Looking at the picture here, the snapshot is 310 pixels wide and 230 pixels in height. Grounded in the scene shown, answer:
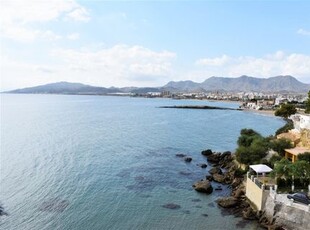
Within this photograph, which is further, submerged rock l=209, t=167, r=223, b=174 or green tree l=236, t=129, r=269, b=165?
submerged rock l=209, t=167, r=223, b=174

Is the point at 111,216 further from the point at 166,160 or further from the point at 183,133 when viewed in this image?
the point at 183,133

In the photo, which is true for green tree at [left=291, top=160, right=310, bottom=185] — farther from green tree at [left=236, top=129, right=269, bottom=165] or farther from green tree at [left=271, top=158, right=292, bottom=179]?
green tree at [left=236, top=129, right=269, bottom=165]

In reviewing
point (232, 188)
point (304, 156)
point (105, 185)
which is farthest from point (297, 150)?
point (105, 185)

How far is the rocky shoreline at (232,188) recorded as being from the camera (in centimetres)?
2720

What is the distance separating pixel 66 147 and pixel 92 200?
94.9 ft

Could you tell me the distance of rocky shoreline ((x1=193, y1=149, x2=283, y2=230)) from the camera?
27.2 meters

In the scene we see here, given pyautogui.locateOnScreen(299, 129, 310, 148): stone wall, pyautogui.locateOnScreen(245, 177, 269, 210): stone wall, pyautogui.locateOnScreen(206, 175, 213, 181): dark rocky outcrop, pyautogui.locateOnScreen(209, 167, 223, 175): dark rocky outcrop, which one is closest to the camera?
pyautogui.locateOnScreen(245, 177, 269, 210): stone wall

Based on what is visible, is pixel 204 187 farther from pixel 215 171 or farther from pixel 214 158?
pixel 214 158

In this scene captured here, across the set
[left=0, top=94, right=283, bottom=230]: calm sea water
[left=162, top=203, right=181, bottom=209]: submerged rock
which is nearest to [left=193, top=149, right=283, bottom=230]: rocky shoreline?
[left=0, top=94, right=283, bottom=230]: calm sea water

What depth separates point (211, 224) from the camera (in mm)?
26875

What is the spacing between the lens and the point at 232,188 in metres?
35.2

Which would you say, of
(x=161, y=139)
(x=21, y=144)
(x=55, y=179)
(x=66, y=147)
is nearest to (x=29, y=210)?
(x=55, y=179)

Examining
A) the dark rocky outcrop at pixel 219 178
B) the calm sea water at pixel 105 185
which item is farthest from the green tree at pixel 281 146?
the calm sea water at pixel 105 185

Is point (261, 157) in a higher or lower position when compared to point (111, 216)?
higher
